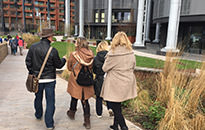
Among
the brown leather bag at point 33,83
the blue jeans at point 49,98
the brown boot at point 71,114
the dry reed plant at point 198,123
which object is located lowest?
the brown boot at point 71,114

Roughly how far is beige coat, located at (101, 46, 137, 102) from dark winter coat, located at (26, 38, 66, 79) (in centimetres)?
96

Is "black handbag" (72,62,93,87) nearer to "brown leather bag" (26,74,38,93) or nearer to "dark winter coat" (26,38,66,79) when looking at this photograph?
Answer: "dark winter coat" (26,38,66,79)

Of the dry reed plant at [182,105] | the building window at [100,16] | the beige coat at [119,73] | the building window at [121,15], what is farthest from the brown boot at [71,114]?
the building window at [100,16]

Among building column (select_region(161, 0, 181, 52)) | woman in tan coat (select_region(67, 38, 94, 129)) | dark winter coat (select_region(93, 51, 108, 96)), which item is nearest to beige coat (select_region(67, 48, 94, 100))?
woman in tan coat (select_region(67, 38, 94, 129))

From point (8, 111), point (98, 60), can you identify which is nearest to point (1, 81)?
point (8, 111)

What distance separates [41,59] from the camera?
3088 millimetres

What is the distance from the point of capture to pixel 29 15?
7444 centimetres

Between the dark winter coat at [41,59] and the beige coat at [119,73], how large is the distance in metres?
0.96

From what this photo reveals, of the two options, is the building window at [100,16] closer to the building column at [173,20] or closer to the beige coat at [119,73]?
the building column at [173,20]

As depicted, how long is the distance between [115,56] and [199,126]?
6.28ft

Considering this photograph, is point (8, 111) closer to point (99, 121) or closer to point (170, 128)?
point (99, 121)

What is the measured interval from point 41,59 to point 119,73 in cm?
139

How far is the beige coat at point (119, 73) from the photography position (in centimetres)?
290

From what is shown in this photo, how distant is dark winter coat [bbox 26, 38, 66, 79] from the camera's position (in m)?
3.07
